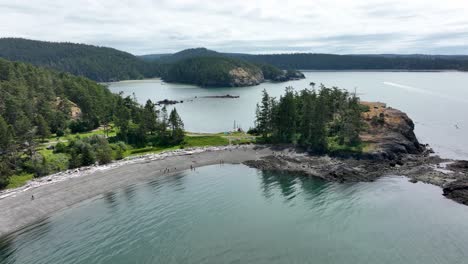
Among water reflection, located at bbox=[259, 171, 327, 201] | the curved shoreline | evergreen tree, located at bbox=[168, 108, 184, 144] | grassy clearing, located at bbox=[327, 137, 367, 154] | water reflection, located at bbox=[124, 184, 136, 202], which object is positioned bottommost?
water reflection, located at bbox=[259, 171, 327, 201]

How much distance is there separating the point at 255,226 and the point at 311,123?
1916 inches

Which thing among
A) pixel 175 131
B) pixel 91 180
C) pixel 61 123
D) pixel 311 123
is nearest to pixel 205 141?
pixel 175 131

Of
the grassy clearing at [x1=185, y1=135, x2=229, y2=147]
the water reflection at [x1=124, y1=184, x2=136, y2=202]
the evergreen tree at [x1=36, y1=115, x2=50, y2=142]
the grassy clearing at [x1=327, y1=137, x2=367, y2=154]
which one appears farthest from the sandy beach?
the evergreen tree at [x1=36, y1=115, x2=50, y2=142]

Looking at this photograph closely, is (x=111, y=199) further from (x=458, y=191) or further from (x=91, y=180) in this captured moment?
(x=458, y=191)

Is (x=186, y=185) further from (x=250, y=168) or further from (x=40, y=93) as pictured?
(x=40, y=93)

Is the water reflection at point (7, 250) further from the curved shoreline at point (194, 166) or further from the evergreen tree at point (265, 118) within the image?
the evergreen tree at point (265, 118)

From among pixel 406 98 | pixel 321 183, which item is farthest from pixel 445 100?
pixel 321 183

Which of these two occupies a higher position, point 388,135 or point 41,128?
point 41,128

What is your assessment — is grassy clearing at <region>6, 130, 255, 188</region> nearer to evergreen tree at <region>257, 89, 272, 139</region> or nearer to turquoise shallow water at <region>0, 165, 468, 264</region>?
evergreen tree at <region>257, 89, 272, 139</region>

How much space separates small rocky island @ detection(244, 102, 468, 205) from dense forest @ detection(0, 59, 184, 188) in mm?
38052

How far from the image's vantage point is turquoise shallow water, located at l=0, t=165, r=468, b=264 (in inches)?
1812

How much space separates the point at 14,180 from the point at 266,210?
179 ft

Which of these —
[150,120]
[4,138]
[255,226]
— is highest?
[4,138]

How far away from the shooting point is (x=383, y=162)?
8288cm
